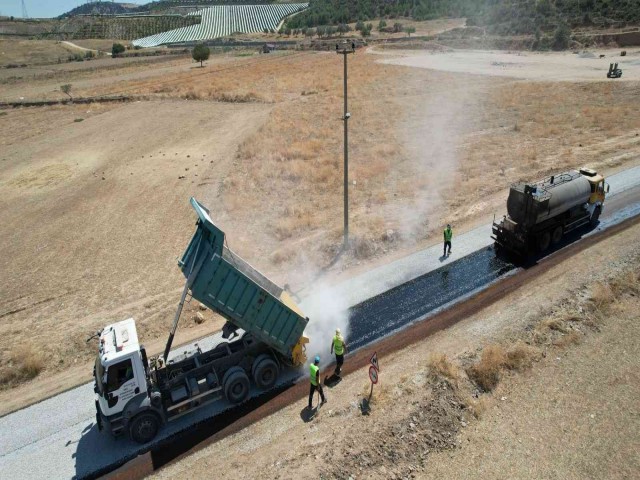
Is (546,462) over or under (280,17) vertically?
under

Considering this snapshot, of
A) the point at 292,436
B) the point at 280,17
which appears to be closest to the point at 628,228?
the point at 292,436

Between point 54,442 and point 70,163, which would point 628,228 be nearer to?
point 54,442

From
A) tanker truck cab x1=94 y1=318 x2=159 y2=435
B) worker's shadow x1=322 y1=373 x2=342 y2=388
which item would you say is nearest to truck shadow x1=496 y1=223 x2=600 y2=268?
worker's shadow x1=322 y1=373 x2=342 y2=388

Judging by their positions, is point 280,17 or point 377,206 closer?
point 377,206

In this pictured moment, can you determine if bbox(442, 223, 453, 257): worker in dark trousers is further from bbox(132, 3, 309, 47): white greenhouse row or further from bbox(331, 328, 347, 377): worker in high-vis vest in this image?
bbox(132, 3, 309, 47): white greenhouse row

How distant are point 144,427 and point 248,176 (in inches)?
803

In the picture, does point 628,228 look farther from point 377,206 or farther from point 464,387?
point 464,387

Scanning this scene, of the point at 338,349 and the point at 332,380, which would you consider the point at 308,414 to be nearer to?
the point at 332,380

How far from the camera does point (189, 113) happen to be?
159 ft

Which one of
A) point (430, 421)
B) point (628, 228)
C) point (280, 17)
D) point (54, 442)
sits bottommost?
point (54, 442)

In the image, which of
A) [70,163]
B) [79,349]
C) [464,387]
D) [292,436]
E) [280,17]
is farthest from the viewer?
[280,17]

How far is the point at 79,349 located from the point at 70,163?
2448 cm

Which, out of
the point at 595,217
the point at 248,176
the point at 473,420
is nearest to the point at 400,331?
the point at 473,420

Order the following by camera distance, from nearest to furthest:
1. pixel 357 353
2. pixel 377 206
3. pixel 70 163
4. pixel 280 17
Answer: pixel 357 353 < pixel 377 206 < pixel 70 163 < pixel 280 17
